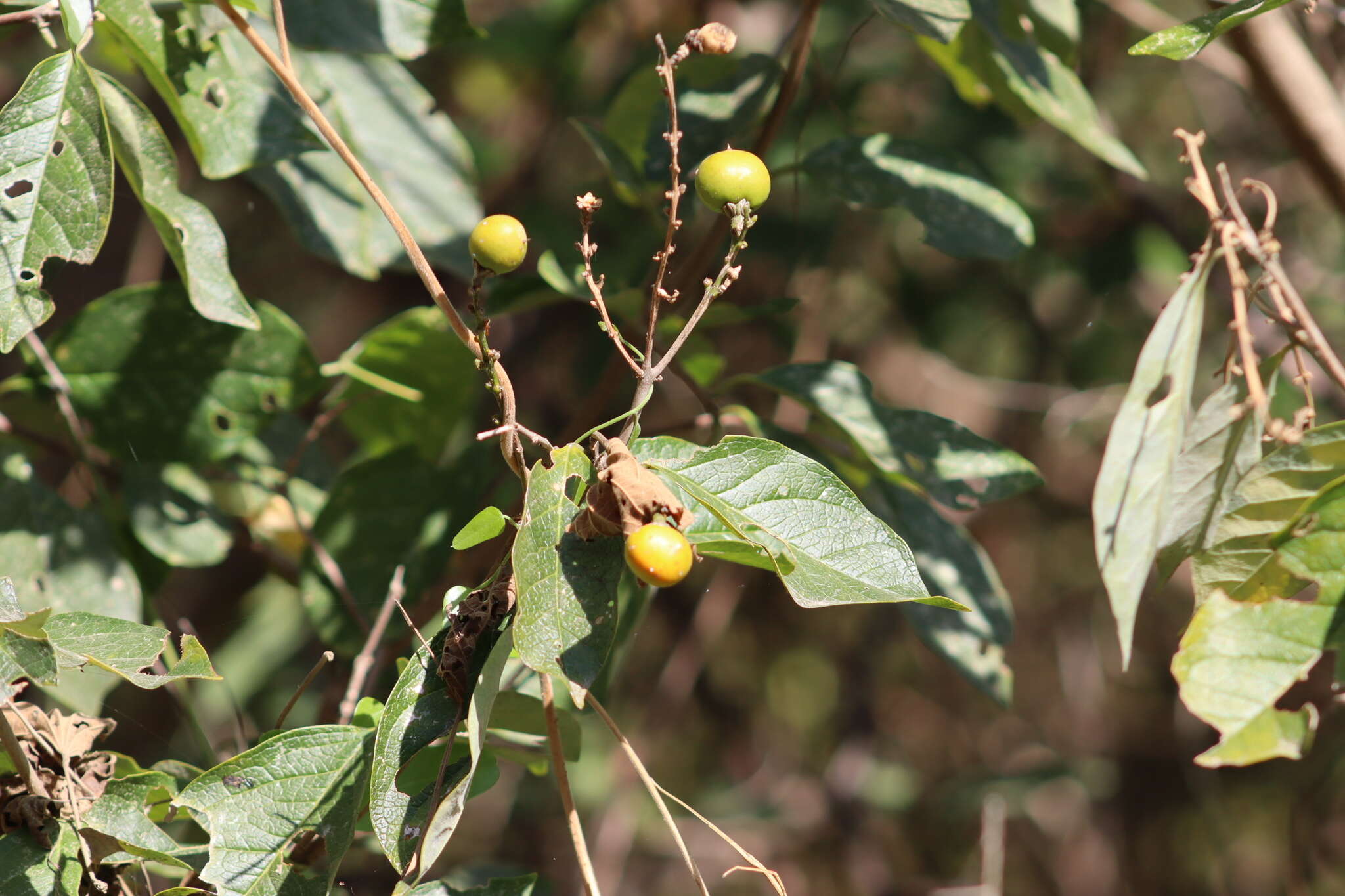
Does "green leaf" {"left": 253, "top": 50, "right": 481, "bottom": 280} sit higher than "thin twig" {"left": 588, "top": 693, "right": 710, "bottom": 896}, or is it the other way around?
"green leaf" {"left": 253, "top": 50, "right": 481, "bottom": 280}

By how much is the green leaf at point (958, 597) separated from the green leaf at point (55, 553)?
0.81 m

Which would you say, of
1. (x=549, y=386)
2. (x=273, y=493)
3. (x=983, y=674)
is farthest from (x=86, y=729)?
(x=549, y=386)

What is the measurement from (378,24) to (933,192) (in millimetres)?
601

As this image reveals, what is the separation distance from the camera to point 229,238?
7.93 ft

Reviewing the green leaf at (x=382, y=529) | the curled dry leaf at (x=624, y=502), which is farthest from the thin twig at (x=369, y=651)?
the curled dry leaf at (x=624, y=502)

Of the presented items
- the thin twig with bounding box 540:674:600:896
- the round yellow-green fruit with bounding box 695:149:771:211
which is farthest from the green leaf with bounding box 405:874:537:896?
the round yellow-green fruit with bounding box 695:149:771:211

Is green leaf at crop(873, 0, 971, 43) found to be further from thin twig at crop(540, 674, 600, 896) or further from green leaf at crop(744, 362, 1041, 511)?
thin twig at crop(540, 674, 600, 896)

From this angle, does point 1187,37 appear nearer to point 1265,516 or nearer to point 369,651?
point 1265,516

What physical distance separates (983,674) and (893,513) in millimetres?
205

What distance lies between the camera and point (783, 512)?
27.0 inches

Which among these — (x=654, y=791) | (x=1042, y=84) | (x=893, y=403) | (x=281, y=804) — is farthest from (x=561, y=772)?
(x=893, y=403)

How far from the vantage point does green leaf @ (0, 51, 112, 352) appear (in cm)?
79

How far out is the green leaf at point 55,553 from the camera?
103 centimetres

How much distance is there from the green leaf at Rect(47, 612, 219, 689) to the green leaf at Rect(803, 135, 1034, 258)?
784mm
